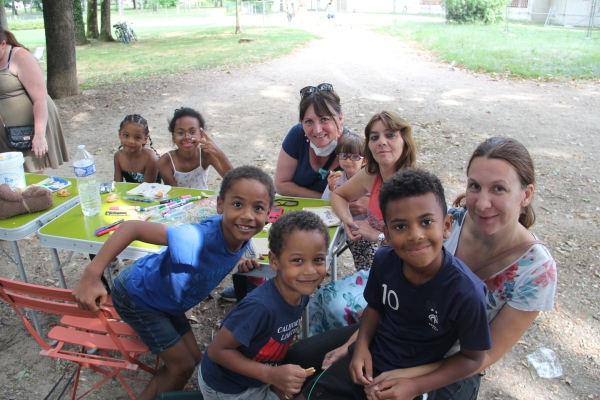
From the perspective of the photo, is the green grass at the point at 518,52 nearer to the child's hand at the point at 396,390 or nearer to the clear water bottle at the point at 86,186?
the clear water bottle at the point at 86,186

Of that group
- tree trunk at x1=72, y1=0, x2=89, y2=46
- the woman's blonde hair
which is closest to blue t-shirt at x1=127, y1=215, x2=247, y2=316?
the woman's blonde hair

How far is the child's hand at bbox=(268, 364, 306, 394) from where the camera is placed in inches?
72.1

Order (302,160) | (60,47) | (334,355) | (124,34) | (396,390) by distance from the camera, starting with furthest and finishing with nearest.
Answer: (124,34) → (60,47) → (302,160) → (334,355) → (396,390)

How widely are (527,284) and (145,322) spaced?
1808 mm

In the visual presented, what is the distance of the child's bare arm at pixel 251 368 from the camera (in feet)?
6.04

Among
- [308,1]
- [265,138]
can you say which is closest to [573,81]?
[265,138]

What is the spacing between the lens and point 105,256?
6.90ft

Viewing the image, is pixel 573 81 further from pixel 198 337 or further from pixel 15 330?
pixel 15 330

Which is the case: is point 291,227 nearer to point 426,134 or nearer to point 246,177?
point 246,177

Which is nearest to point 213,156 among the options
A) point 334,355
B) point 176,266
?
point 176,266

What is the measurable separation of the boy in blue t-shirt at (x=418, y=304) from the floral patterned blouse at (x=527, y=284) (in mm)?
246

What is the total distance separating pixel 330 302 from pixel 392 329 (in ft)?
2.20

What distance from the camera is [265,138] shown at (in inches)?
295

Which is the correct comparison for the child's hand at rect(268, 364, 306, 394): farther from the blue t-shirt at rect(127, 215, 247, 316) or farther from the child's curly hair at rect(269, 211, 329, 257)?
the blue t-shirt at rect(127, 215, 247, 316)
